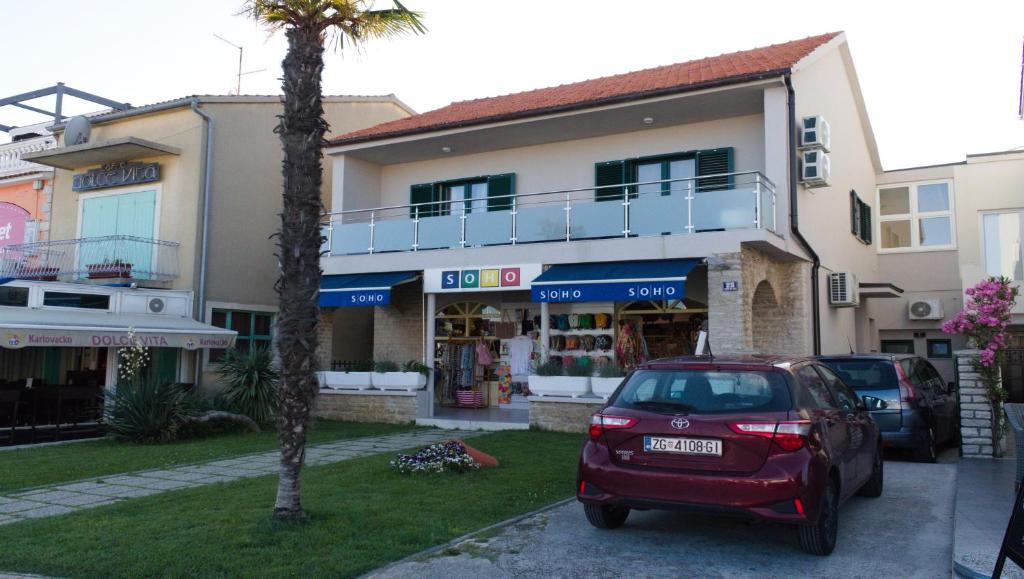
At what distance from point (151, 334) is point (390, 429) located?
16.7 ft

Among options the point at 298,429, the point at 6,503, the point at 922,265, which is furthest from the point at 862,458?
the point at 922,265

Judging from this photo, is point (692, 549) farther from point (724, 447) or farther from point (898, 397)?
point (898, 397)

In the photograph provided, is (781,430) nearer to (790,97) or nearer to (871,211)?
(790,97)

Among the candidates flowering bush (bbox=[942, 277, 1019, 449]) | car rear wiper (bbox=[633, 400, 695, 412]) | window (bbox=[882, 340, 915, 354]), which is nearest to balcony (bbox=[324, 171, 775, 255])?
flowering bush (bbox=[942, 277, 1019, 449])

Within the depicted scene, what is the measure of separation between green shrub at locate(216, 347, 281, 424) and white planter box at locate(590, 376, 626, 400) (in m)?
6.08

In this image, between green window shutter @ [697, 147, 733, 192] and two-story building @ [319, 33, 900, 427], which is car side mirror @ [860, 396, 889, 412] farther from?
green window shutter @ [697, 147, 733, 192]

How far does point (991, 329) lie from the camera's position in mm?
11055

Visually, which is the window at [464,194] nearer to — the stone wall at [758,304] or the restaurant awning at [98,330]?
the restaurant awning at [98,330]

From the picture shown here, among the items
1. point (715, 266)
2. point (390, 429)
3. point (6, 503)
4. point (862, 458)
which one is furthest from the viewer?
point (390, 429)

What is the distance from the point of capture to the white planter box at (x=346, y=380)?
1662cm

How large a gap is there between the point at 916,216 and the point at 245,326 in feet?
60.8

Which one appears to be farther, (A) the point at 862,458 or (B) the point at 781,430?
(A) the point at 862,458

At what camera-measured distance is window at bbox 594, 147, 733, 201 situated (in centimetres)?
1581

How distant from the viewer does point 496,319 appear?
61.4 ft
